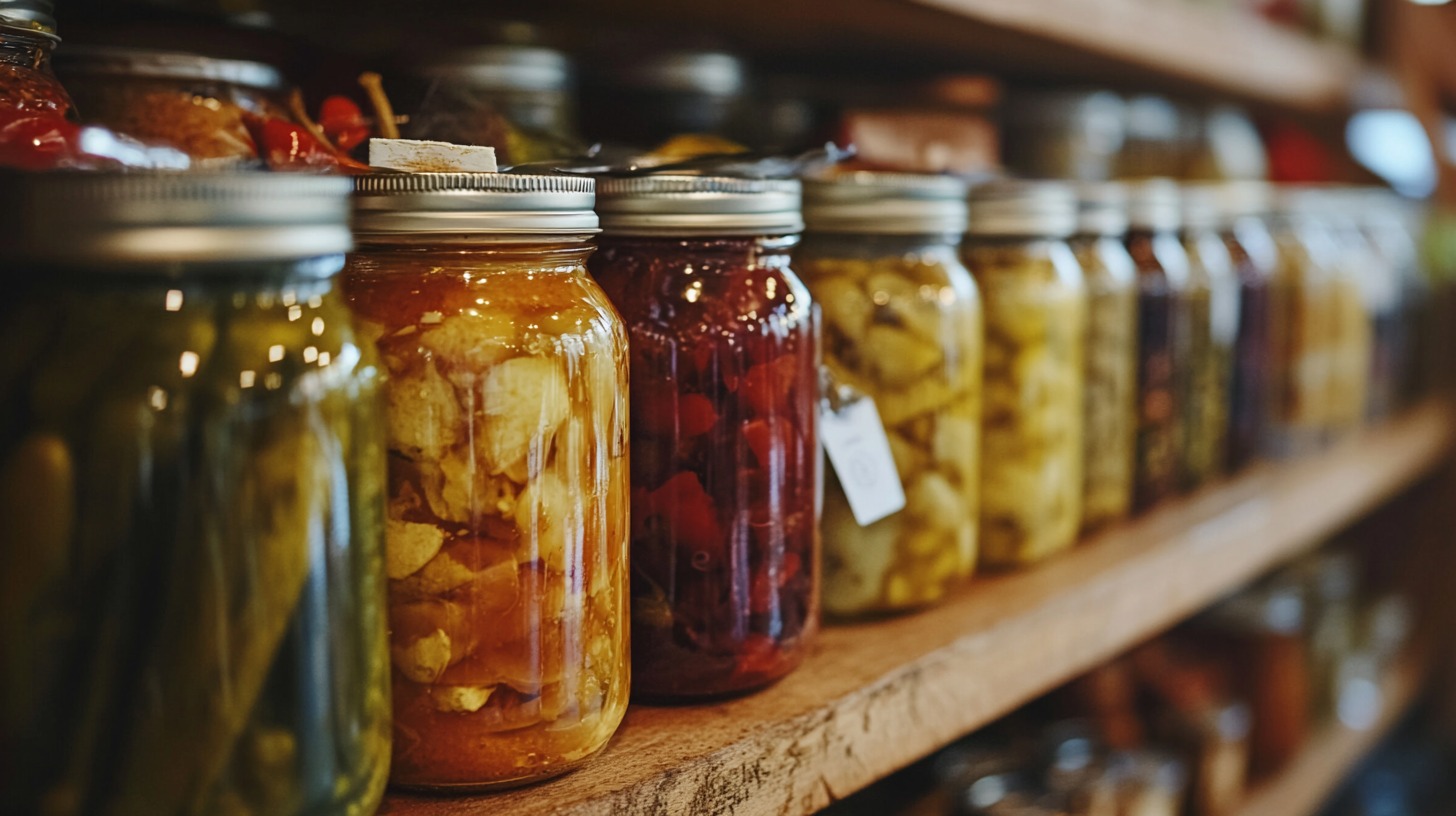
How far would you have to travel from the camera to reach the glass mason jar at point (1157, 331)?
1132 mm

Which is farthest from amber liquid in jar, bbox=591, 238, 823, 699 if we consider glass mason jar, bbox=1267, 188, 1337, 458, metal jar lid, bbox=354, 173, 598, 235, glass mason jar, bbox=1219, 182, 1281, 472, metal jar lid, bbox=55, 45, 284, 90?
glass mason jar, bbox=1267, 188, 1337, 458

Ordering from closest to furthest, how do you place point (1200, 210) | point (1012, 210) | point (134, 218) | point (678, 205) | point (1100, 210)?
point (134, 218)
point (678, 205)
point (1012, 210)
point (1100, 210)
point (1200, 210)

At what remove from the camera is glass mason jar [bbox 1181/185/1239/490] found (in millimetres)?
1215

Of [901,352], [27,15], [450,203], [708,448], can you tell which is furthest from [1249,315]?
[27,15]

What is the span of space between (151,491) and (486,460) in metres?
0.15

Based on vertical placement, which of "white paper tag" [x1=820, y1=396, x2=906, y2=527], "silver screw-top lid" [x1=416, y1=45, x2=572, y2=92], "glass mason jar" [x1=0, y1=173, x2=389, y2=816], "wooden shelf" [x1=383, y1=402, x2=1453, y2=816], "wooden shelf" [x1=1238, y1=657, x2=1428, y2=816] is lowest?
"wooden shelf" [x1=1238, y1=657, x2=1428, y2=816]

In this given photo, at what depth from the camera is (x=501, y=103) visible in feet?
2.38

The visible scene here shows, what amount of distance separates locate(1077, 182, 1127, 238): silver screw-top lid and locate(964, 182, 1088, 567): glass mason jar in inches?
2.2

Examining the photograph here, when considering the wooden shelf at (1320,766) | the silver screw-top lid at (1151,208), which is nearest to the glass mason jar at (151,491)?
the silver screw-top lid at (1151,208)

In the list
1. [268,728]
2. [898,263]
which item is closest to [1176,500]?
[898,263]

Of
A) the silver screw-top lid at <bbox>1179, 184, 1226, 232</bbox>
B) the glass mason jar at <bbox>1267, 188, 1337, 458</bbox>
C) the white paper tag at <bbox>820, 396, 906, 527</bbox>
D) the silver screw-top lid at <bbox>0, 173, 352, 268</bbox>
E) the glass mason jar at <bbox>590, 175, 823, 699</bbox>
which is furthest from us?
the glass mason jar at <bbox>1267, 188, 1337, 458</bbox>

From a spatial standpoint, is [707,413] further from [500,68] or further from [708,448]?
[500,68]

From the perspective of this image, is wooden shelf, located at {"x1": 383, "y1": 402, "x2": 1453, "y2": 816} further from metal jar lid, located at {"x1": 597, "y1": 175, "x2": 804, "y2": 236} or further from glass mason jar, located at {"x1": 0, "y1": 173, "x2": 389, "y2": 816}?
metal jar lid, located at {"x1": 597, "y1": 175, "x2": 804, "y2": 236}

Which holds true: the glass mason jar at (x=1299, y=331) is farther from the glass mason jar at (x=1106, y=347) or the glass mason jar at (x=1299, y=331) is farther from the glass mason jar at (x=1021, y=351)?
the glass mason jar at (x=1021, y=351)
